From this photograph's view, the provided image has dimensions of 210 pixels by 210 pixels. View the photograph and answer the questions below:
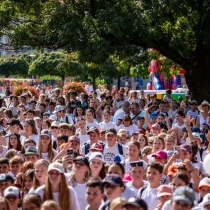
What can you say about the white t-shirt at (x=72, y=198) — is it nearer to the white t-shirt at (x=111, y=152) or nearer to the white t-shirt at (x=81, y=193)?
the white t-shirt at (x=81, y=193)

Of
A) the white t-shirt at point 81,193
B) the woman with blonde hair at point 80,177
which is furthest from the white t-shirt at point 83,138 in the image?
the white t-shirt at point 81,193

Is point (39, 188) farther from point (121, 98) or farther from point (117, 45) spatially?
point (121, 98)

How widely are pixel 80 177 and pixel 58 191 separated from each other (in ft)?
2.47

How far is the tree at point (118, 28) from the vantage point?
1772 centimetres

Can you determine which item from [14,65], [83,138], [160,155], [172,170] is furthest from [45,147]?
[14,65]

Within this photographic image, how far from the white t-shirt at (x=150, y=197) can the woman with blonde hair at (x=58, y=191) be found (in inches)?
33.0

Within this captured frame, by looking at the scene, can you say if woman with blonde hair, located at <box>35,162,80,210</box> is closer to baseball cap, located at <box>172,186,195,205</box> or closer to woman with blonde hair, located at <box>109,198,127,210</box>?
woman with blonde hair, located at <box>109,198,127,210</box>

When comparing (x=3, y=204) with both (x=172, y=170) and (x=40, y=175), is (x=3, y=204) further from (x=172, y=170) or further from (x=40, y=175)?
(x=172, y=170)

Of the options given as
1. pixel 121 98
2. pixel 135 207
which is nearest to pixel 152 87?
pixel 121 98

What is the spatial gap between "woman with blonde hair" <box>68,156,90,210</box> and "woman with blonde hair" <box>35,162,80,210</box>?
22.1 inches

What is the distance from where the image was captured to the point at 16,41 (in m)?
19.5

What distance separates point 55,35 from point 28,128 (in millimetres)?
6876

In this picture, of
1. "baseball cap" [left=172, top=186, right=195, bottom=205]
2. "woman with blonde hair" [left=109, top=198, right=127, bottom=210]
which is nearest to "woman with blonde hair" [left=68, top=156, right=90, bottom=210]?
"woman with blonde hair" [left=109, top=198, right=127, bottom=210]

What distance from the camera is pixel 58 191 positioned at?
781 cm
